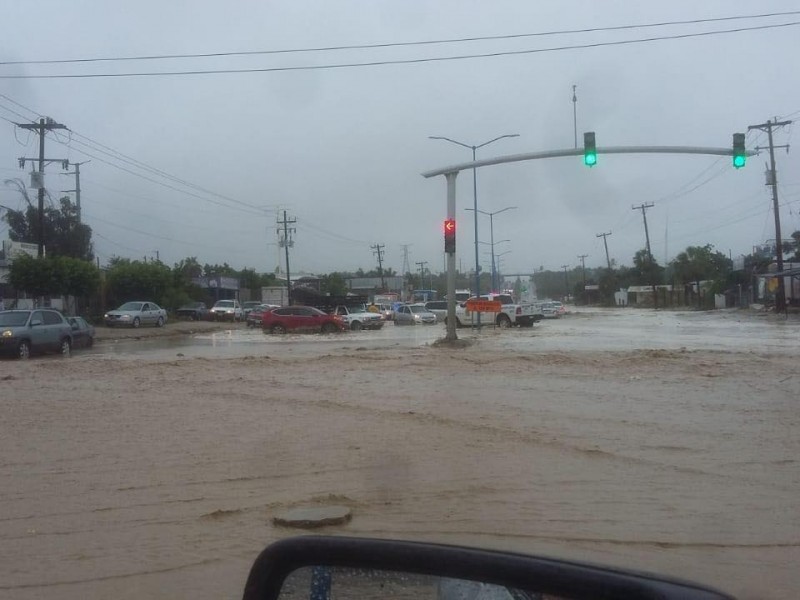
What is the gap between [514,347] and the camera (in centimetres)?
2919

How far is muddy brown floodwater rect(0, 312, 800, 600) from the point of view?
6.77 meters

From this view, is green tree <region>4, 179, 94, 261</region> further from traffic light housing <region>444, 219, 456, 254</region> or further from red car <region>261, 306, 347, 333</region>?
traffic light housing <region>444, 219, 456, 254</region>

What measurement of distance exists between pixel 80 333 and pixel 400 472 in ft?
83.3

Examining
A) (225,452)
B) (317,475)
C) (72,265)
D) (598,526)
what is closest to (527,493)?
(598,526)

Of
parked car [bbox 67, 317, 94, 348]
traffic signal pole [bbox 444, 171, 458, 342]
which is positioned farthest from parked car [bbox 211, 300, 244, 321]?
traffic signal pole [bbox 444, 171, 458, 342]

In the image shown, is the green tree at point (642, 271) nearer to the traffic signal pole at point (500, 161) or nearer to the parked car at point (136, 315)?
the parked car at point (136, 315)

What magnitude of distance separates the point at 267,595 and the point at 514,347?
2710cm

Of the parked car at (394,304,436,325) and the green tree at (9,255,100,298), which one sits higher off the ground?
the green tree at (9,255,100,298)

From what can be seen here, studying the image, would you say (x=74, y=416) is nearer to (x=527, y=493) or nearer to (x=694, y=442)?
(x=527, y=493)

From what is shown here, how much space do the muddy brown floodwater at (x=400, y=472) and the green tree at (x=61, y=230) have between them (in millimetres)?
50217

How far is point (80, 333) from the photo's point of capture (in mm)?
31906

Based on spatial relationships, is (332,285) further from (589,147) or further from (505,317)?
(589,147)

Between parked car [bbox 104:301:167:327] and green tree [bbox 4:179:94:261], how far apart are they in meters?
20.7

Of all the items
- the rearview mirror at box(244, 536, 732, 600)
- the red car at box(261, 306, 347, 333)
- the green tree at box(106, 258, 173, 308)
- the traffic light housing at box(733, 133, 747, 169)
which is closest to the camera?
the rearview mirror at box(244, 536, 732, 600)
